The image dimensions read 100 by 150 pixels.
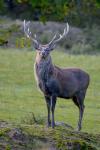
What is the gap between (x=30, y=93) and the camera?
25.3 meters

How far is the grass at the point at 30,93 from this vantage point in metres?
19.7

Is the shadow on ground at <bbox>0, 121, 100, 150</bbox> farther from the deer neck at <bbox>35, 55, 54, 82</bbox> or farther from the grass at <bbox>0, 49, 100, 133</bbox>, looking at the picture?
the grass at <bbox>0, 49, 100, 133</bbox>

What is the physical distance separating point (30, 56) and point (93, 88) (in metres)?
9.66

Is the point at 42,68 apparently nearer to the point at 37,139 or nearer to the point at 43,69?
the point at 43,69

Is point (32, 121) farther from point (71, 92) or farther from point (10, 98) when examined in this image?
point (10, 98)

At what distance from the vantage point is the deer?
13641mm

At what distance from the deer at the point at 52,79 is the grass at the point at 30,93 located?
1.06 meters

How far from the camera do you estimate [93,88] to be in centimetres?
2741

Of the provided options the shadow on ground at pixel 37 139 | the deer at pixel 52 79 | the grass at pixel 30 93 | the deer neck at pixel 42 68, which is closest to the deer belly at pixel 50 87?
the deer at pixel 52 79

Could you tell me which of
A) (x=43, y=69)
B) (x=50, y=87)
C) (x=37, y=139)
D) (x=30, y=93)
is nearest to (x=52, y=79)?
(x=50, y=87)

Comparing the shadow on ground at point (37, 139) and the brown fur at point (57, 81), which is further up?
the shadow on ground at point (37, 139)

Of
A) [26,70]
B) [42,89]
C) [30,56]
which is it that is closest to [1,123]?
[42,89]

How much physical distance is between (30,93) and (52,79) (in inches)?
440

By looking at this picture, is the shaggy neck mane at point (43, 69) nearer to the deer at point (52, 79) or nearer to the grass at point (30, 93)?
the deer at point (52, 79)
